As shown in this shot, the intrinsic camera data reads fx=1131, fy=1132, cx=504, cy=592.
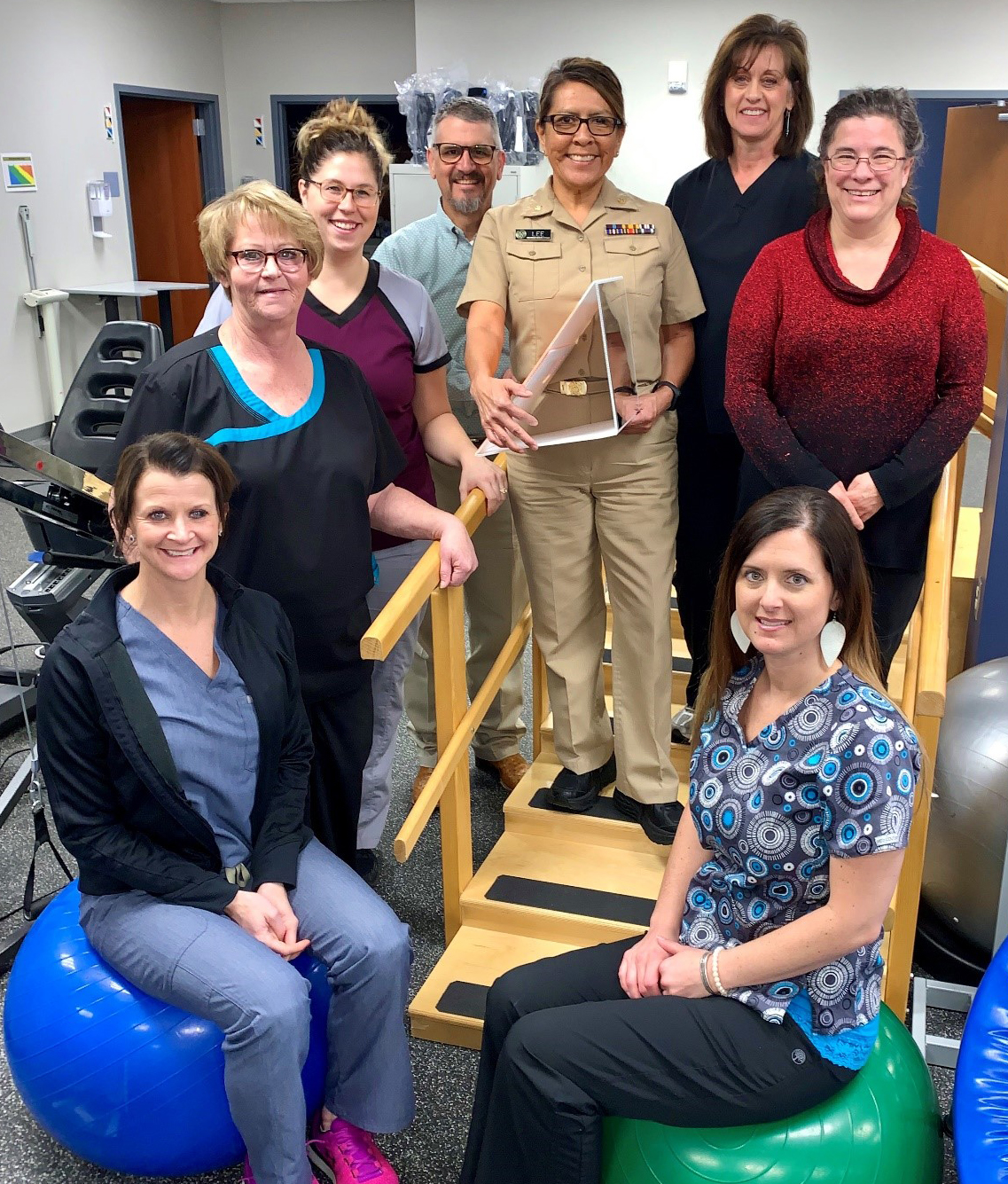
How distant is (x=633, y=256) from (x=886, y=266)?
1.83ft

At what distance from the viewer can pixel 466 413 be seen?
121 inches

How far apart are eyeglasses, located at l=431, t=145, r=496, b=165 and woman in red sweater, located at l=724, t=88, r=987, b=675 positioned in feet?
3.31

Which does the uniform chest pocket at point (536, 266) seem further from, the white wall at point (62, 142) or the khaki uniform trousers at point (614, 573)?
the white wall at point (62, 142)

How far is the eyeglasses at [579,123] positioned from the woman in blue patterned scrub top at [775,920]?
1.13 meters

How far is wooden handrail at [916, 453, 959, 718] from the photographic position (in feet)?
6.01

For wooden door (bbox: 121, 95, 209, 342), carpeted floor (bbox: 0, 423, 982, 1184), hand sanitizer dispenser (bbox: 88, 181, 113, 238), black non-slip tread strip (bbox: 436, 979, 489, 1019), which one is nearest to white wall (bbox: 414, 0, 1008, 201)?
hand sanitizer dispenser (bbox: 88, 181, 113, 238)

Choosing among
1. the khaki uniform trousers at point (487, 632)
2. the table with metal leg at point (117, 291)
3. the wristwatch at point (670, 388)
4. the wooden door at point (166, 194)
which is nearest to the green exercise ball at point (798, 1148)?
the wristwatch at point (670, 388)

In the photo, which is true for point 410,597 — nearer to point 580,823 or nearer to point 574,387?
point 574,387

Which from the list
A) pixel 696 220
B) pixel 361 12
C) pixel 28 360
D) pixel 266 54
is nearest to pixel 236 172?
pixel 266 54

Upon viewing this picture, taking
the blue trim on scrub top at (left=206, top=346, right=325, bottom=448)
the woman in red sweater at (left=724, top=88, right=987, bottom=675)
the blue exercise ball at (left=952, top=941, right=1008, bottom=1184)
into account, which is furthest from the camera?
the woman in red sweater at (left=724, top=88, right=987, bottom=675)

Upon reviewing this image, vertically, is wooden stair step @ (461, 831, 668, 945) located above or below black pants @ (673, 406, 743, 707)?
below

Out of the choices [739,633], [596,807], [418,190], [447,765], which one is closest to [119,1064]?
[447,765]

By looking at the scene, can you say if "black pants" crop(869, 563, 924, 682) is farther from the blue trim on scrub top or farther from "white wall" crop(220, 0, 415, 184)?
"white wall" crop(220, 0, 415, 184)

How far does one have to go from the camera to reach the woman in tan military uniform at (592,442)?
7.91ft
